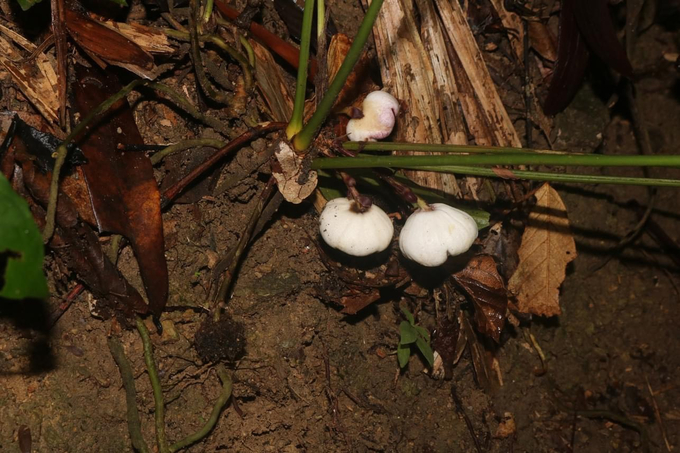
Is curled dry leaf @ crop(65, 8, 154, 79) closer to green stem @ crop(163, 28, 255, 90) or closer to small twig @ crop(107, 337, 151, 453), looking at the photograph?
green stem @ crop(163, 28, 255, 90)

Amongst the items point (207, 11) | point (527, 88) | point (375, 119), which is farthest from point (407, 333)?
point (207, 11)

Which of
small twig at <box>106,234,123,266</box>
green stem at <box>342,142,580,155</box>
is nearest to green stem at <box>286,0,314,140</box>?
green stem at <box>342,142,580,155</box>

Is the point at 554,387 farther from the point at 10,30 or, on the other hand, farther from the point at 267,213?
the point at 10,30

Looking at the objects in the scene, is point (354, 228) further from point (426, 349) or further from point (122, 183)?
point (122, 183)

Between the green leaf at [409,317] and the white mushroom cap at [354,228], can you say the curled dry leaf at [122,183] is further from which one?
the green leaf at [409,317]

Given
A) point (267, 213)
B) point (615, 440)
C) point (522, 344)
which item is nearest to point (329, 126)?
point (267, 213)
